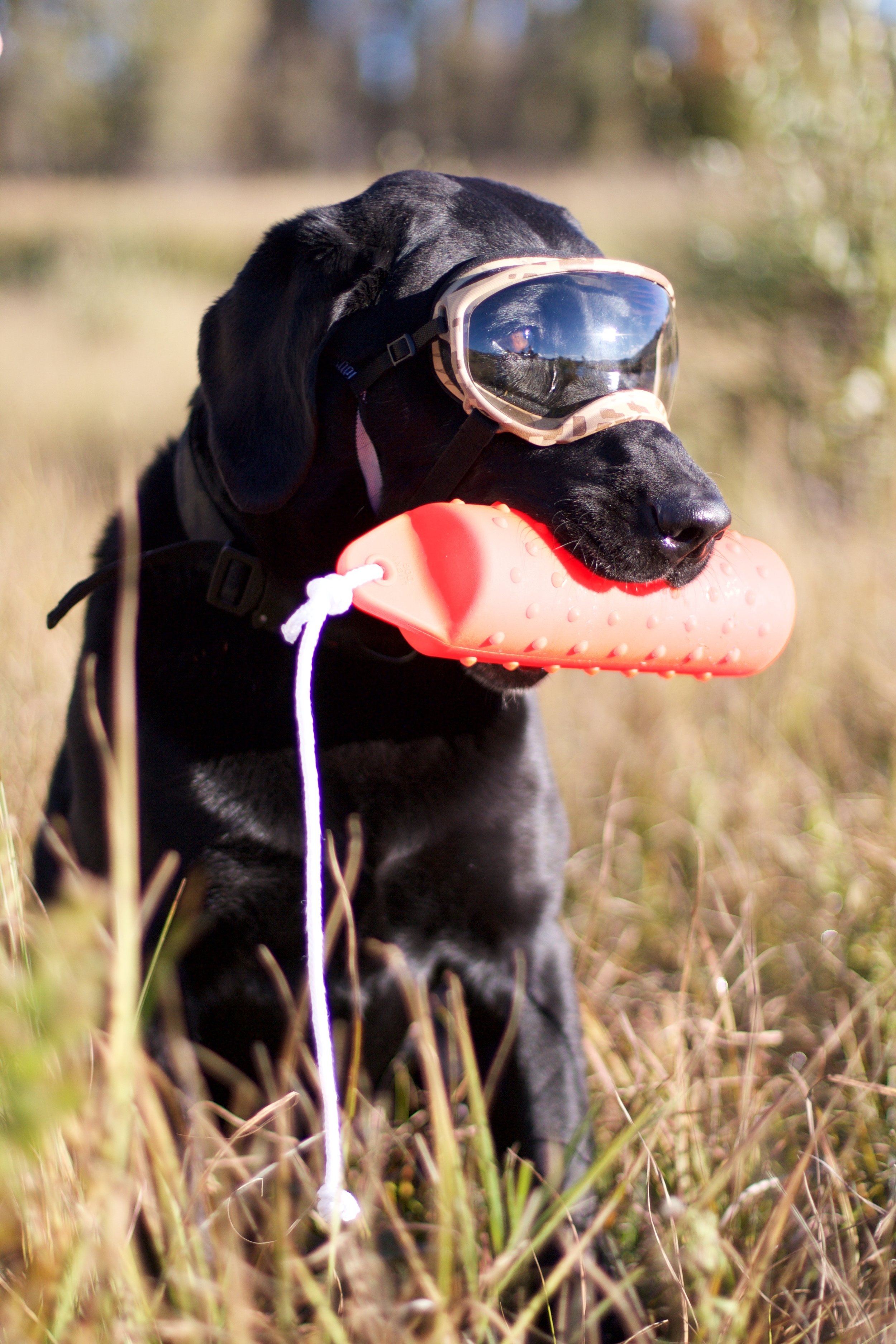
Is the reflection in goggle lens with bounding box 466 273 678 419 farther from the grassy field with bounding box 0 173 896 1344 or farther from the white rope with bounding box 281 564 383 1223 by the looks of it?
the grassy field with bounding box 0 173 896 1344


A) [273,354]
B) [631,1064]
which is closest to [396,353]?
[273,354]

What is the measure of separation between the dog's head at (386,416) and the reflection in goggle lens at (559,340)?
0.21 ft

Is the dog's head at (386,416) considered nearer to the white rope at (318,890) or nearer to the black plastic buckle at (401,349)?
the black plastic buckle at (401,349)

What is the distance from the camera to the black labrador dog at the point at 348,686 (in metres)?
1.47

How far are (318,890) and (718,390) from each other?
5235 mm

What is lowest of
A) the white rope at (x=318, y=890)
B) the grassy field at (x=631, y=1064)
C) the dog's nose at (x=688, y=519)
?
the grassy field at (x=631, y=1064)

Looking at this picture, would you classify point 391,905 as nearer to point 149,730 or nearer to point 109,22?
point 149,730

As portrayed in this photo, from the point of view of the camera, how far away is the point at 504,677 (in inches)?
59.0

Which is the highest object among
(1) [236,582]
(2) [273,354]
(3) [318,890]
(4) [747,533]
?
(2) [273,354]

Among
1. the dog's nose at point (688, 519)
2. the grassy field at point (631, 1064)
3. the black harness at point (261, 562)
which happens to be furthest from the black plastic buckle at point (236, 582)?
the dog's nose at point (688, 519)

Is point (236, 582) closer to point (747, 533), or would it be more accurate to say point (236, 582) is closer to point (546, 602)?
point (546, 602)

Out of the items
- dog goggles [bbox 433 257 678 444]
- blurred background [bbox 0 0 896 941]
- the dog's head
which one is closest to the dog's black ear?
the dog's head

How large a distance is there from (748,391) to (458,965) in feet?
15.5

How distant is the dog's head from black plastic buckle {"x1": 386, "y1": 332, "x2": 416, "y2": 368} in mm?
13
